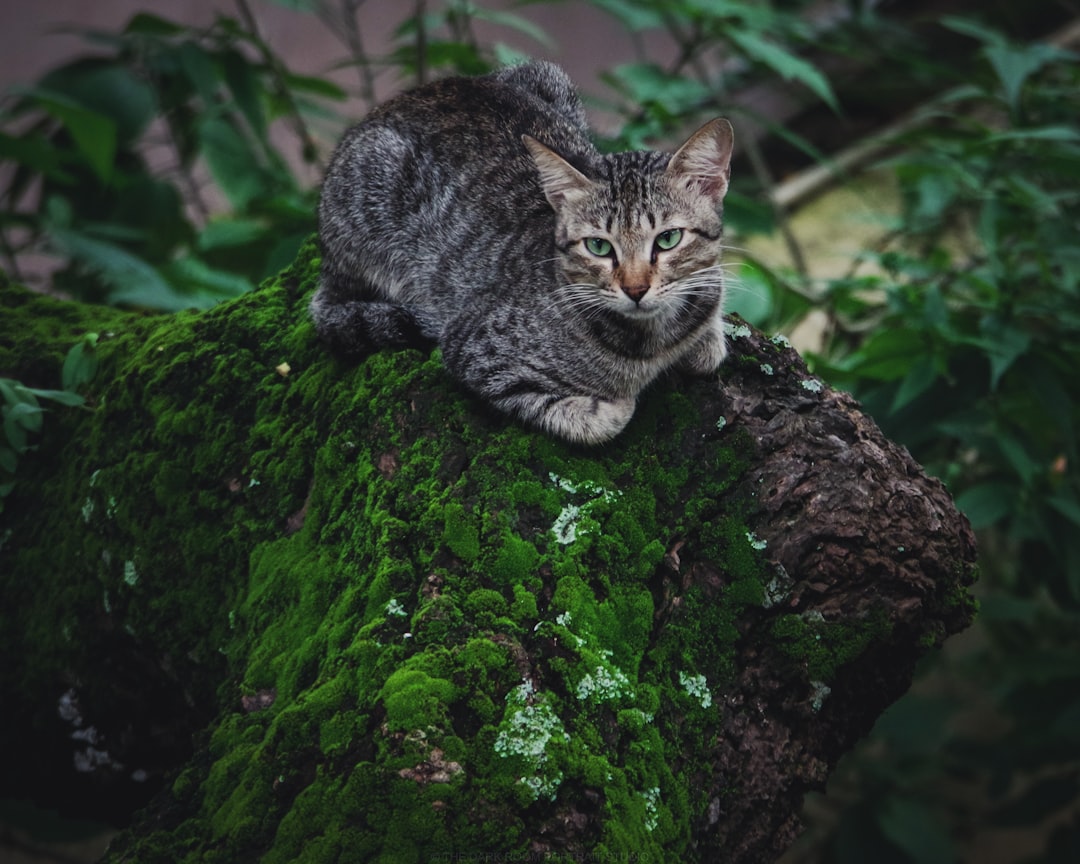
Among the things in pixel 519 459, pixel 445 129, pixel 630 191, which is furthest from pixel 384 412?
pixel 445 129

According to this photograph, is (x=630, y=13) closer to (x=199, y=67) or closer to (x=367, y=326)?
(x=199, y=67)

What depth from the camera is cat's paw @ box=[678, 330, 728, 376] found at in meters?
2.96

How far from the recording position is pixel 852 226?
24.0ft

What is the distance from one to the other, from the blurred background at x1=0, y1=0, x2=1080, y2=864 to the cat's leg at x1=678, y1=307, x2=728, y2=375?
11.3 inches

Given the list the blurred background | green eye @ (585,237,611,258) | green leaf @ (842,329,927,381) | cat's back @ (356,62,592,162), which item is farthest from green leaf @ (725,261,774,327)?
green eye @ (585,237,611,258)

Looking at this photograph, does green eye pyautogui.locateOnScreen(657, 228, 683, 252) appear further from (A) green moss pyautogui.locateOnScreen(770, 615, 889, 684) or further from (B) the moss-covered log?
(A) green moss pyautogui.locateOnScreen(770, 615, 889, 684)

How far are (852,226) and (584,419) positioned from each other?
506 cm

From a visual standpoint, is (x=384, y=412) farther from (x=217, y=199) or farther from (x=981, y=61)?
(x=217, y=199)

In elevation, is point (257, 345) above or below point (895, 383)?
above

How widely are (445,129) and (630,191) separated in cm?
81

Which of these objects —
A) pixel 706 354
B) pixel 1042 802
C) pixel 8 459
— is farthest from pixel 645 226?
pixel 1042 802

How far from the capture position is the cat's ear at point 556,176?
124 inches

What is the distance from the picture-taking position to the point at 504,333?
128 inches

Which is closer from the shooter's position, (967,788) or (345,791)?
Answer: (345,791)
